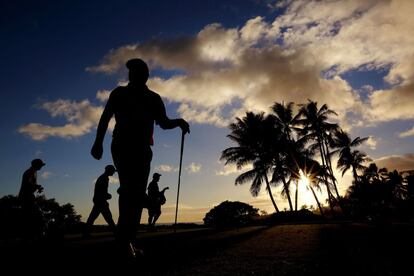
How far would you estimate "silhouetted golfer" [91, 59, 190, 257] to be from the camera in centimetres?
283

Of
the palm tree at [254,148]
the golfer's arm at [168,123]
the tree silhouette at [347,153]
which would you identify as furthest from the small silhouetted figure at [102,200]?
the tree silhouette at [347,153]

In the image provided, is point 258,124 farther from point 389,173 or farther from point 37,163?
point 389,173

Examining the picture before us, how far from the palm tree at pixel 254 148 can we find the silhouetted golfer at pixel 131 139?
101ft

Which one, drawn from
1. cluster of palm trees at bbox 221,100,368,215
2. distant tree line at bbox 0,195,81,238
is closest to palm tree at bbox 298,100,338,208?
cluster of palm trees at bbox 221,100,368,215

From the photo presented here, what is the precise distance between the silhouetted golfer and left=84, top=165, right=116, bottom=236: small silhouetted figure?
18.8ft

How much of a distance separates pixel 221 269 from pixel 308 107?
39180mm

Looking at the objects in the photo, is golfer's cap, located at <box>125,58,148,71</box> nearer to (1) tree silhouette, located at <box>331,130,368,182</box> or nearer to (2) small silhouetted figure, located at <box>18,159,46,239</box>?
(2) small silhouetted figure, located at <box>18,159,46,239</box>

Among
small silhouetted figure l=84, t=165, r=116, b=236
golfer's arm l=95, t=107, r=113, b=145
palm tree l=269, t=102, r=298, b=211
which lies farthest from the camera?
palm tree l=269, t=102, r=298, b=211

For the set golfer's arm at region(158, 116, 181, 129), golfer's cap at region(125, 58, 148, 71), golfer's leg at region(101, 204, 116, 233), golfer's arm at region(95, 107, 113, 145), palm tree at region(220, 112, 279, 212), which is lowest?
golfer's leg at region(101, 204, 116, 233)

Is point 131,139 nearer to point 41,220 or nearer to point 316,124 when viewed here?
point 41,220

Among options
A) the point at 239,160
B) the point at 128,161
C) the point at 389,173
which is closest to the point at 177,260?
the point at 128,161

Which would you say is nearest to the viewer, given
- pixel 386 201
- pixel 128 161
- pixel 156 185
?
pixel 128 161

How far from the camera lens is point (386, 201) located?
51406 mm

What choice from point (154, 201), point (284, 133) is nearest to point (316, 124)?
point (284, 133)
